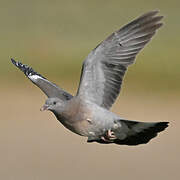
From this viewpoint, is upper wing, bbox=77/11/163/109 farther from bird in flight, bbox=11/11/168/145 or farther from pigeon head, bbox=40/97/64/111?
pigeon head, bbox=40/97/64/111

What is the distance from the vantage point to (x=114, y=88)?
9.51 meters

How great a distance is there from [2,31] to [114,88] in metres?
17.1

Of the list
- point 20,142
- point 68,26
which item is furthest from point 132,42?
point 68,26

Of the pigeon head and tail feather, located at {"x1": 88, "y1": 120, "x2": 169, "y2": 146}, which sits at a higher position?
the pigeon head

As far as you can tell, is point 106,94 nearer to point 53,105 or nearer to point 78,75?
point 53,105

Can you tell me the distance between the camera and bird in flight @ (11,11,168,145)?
30.3 ft

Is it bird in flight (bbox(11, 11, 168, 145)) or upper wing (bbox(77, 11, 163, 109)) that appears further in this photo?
upper wing (bbox(77, 11, 163, 109))

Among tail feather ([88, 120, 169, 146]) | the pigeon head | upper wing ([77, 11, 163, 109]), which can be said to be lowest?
tail feather ([88, 120, 169, 146])

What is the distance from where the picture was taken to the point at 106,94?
31.2 ft

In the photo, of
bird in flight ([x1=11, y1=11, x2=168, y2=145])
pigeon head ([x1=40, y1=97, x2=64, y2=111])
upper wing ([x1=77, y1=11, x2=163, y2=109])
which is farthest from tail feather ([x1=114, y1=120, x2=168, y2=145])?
pigeon head ([x1=40, y1=97, x2=64, y2=111])

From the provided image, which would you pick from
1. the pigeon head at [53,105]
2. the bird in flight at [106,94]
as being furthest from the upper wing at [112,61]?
the pigeon head at [53,105]

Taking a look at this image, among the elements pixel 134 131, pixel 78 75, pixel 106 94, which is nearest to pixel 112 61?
pixel 106 94

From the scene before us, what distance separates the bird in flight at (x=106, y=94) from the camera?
9.25 meters

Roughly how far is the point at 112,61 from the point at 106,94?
35 centimetres
